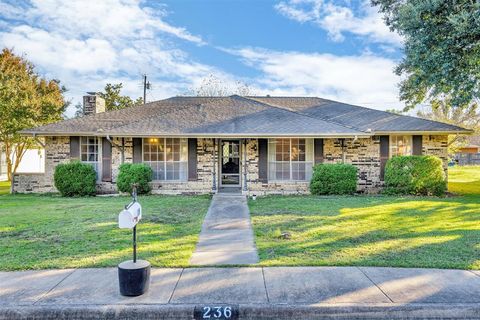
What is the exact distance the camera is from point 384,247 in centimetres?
597

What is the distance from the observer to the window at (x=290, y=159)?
1385cm

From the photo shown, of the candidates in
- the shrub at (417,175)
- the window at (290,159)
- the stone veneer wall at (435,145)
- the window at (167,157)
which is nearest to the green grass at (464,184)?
the stone veneer wall at (435,145)

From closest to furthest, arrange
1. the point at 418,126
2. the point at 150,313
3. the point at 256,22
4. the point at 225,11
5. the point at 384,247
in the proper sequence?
the point at 150,313 → the point at 384,247 → the point at 418,126 → the point at 225,11 → the point at 256,22

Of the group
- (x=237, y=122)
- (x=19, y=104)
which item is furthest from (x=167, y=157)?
(x=19, y=104)

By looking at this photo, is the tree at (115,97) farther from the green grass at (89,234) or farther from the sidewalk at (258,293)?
the sidewalk at (258,293)

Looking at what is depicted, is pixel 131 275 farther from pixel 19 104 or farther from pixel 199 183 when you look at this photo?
pixel 19 104

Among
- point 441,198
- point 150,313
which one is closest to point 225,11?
point 441,198

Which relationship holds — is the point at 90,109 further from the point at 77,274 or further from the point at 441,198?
the point at 441,198

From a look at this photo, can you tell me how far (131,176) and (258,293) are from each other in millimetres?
9828

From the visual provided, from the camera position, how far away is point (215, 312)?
12.2 ft

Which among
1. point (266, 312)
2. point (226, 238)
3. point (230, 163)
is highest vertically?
point (230, 163)

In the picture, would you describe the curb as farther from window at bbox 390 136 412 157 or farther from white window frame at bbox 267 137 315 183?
window at bbox 390 136 412 157

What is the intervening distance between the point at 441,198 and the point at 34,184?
15.8 meters

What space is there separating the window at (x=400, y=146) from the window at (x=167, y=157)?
8260mm
